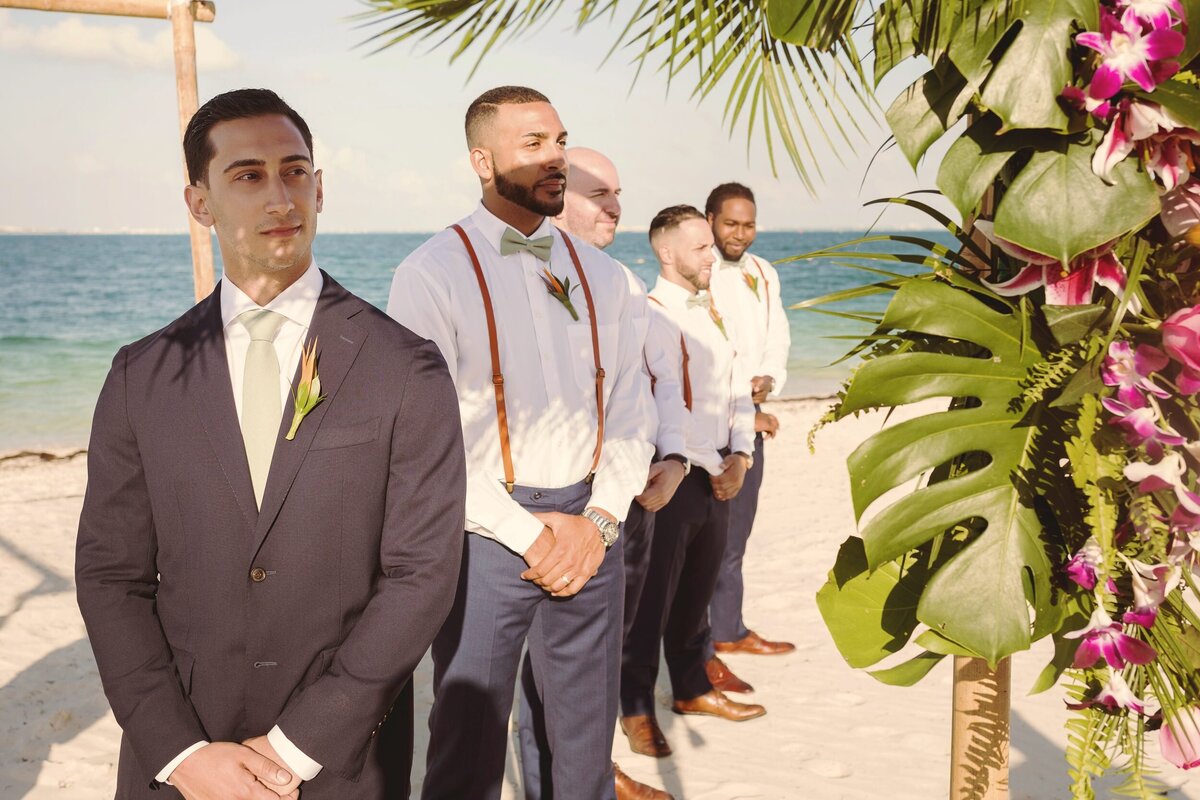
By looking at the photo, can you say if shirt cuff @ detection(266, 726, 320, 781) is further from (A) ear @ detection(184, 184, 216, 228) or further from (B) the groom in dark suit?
(A) ear @ detection(184, 184, 216, 228)

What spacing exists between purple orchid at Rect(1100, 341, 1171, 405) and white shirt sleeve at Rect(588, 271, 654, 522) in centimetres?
180

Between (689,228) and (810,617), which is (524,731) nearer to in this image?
(689,228)

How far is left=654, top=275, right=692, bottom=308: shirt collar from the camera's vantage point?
4.65 metres

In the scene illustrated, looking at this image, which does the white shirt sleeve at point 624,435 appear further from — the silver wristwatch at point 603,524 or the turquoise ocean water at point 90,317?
the turquoise ocean water at point 90,317

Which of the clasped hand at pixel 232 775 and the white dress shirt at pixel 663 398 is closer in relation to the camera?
the clasped hand at pixel 232 775

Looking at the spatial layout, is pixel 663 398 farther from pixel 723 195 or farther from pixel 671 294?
pixel 723 195

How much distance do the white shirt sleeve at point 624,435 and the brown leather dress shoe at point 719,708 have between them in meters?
1.94

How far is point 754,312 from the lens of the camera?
5738 mm

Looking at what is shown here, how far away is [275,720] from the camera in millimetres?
1957

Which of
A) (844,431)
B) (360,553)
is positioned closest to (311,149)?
(360,553)

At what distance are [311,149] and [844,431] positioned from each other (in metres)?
10.9

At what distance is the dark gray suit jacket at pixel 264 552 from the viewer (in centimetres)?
190

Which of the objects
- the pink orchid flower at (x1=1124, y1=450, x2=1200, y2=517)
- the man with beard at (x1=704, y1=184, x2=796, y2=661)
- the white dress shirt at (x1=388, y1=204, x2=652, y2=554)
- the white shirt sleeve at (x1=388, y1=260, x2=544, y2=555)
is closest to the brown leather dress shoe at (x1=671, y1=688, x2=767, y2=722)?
the man with beard at (x1=704, y1=184, x2=796, y2=661)

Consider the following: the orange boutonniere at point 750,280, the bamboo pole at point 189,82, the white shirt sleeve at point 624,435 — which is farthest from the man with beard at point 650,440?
the bamboo pole at point 189,82
